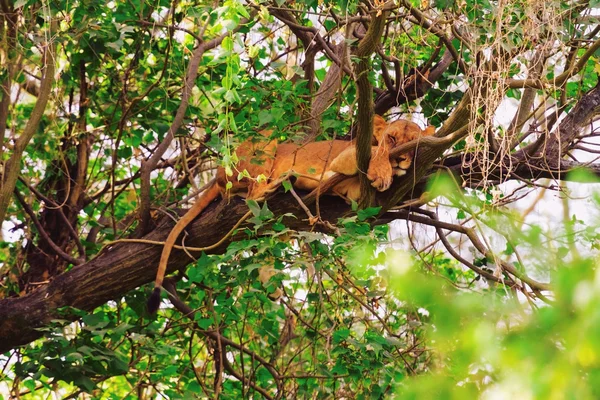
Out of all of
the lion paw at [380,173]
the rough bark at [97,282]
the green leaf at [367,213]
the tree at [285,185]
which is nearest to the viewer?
the tree at [285,185]

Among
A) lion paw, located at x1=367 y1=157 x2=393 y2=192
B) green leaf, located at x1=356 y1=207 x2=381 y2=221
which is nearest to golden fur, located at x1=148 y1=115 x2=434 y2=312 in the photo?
lion paw, located at x1=367 y1=157 x2=393 y2=192

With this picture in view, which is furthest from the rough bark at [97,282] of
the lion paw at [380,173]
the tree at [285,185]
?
the lion paw at [380,173]

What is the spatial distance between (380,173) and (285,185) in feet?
1.46

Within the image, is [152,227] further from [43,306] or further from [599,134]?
[599,134]

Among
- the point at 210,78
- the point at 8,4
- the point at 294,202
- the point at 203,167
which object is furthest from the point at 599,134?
the point at 8,4

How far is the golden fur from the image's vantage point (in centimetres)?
415

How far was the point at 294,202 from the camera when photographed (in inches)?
174

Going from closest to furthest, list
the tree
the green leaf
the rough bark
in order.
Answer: the tree < the green leaf < the rough bark

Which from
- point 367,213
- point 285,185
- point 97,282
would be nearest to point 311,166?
point 285,185

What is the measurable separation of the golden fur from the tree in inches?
3.0

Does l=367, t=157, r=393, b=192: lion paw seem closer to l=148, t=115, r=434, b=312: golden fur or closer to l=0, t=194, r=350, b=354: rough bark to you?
l=148, t=115, r=434, b=312: golden fur

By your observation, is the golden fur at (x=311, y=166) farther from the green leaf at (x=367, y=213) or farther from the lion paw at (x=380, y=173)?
the green leaf at (x=367, y=213)

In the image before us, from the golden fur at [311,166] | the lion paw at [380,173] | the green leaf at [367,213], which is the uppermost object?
the golden fur at [311,166]

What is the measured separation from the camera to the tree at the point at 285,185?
3.74 meters
